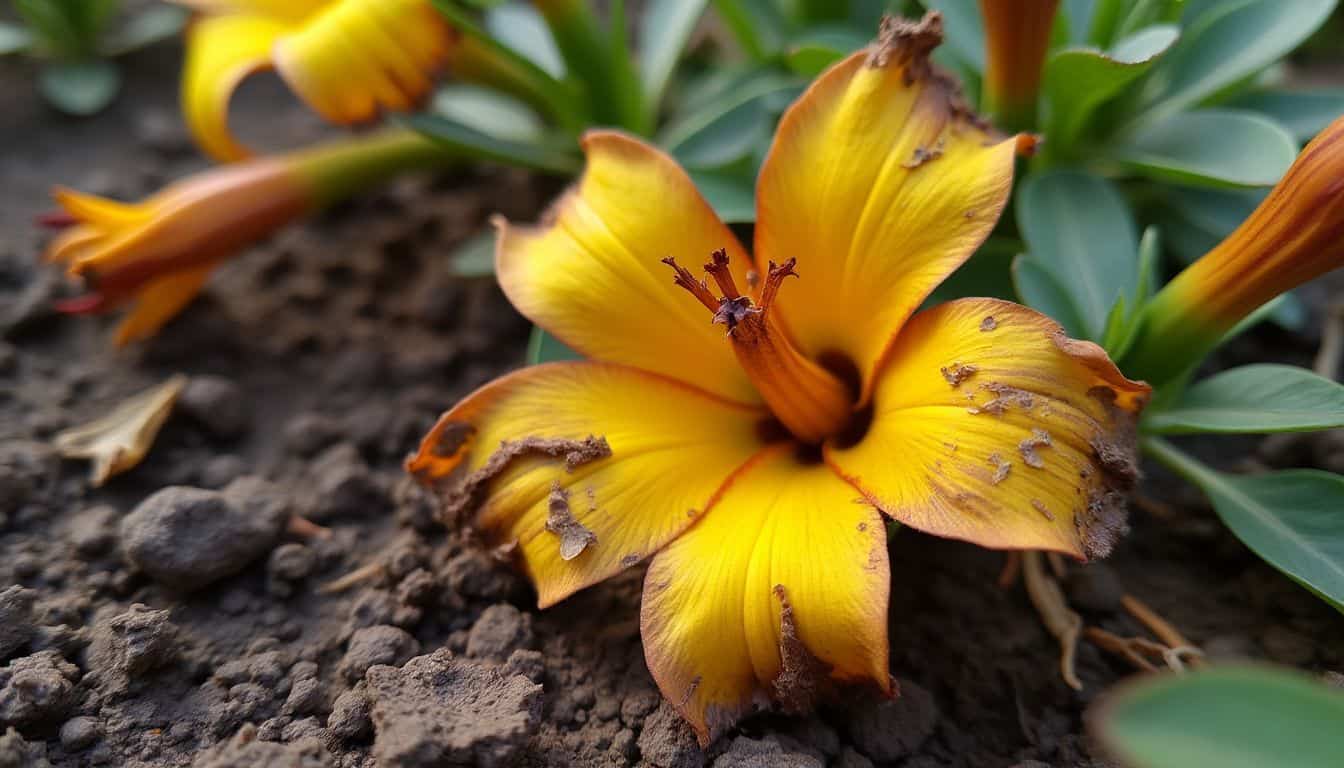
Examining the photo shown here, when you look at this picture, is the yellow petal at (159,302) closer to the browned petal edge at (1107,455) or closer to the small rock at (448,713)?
the small rock at (448,713)

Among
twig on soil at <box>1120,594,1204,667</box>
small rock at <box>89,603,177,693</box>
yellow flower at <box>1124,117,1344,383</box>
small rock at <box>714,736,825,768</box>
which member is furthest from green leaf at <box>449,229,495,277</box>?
twig on soil at <box>1120,594,1204,667</box>

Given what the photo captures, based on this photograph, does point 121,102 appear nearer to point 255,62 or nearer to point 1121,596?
point 255,62

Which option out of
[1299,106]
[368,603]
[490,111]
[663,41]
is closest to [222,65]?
[490,111]

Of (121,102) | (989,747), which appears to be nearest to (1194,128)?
(989,747)

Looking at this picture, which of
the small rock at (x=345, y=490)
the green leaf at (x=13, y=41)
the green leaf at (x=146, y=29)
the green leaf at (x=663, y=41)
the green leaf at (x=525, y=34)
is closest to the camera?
the small rock at (x=345, y=490)

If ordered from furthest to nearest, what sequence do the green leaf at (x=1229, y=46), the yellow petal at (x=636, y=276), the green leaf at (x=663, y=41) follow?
the green leaf at (x=663, y=41) → the green leaf at (x=1229, y=46) → the yellow petal at (x=636, y=276)

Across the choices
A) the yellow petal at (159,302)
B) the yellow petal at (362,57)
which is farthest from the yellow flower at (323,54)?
the yellow petal at (159,302)
